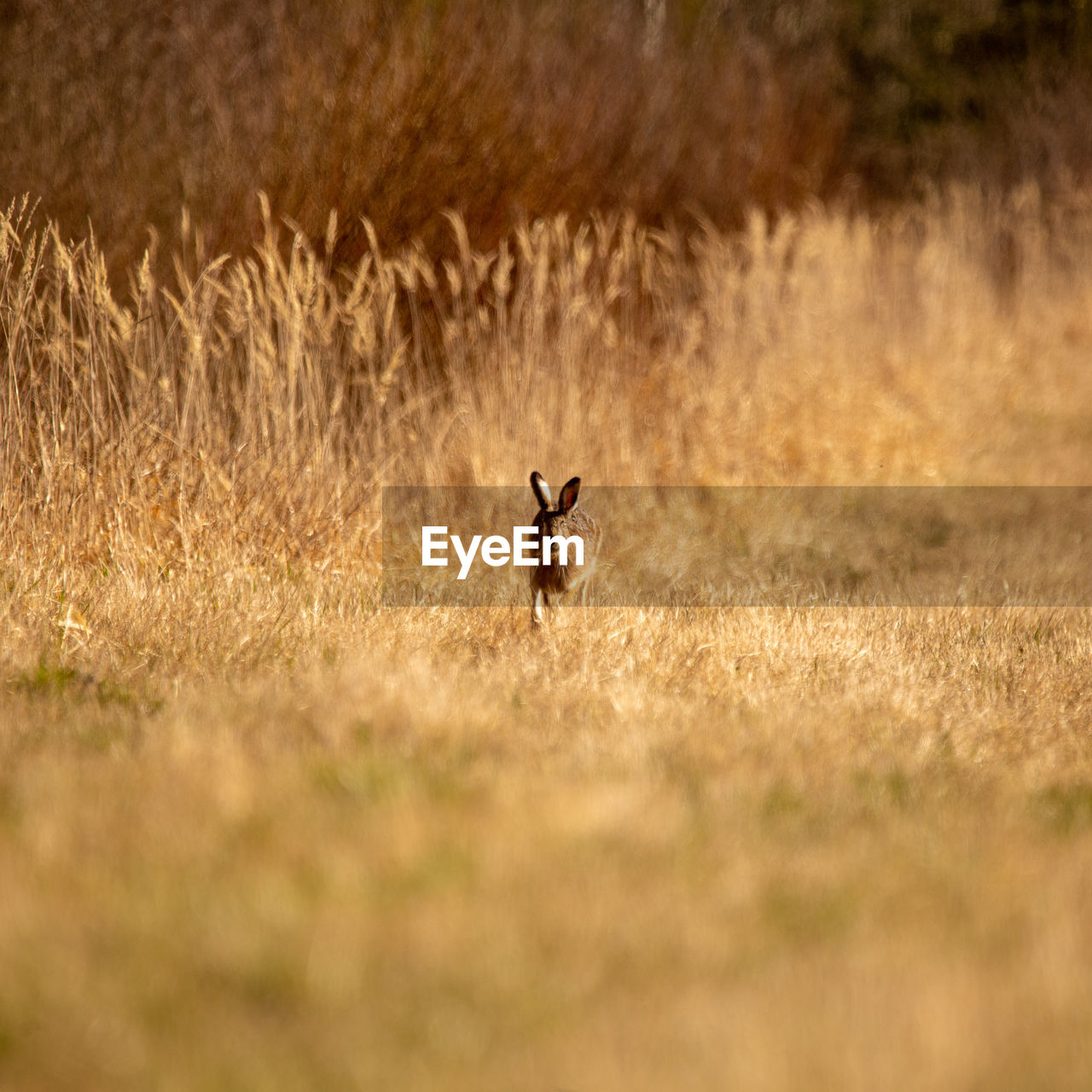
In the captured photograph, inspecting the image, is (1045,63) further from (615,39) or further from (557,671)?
(557,671)

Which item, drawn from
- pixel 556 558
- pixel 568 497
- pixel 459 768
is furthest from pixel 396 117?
pixel 459 768

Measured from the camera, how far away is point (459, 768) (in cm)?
284

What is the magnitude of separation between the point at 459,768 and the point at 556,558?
4.78 feet

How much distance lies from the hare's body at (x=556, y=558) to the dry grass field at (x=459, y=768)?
11 centimetres

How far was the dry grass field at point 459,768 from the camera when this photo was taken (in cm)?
187

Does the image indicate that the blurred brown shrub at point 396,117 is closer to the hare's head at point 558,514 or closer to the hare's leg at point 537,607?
the hare's head at point 558,514

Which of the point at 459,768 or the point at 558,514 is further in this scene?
the point at 558,514

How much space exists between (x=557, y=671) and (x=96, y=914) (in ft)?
5.53

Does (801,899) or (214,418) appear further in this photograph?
(214,418)

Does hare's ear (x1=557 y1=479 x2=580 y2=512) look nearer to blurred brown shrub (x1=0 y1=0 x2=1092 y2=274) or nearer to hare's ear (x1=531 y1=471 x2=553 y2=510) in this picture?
hare's ear (x1=531 y1=471 x2=553 y2=510)

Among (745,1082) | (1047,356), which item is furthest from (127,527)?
(1047,356)

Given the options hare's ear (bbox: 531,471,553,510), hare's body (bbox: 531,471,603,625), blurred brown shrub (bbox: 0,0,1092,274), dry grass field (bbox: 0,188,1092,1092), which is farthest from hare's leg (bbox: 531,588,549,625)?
blurred brown shrub (bbox: 0,0,1092,274)

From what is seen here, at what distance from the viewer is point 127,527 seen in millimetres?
4578

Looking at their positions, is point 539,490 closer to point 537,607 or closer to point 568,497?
point 568,497
